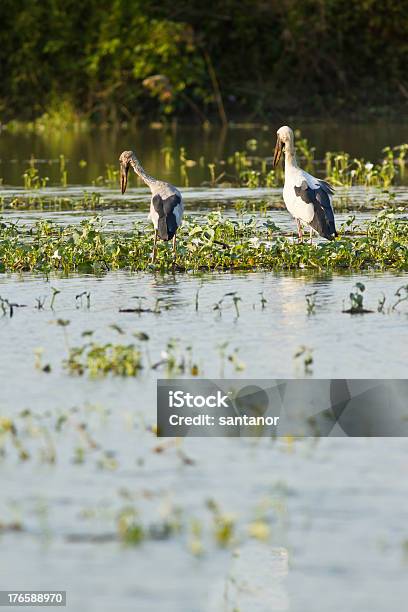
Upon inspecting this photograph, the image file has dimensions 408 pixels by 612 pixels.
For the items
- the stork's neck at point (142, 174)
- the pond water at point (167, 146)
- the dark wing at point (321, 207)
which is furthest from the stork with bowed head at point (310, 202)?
the pond water at point (167, 146)

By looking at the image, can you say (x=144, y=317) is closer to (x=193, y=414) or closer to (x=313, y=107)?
(x=193, y=414)

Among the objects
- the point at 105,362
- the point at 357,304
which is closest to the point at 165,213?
the point at 357,304

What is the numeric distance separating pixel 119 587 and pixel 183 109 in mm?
34196

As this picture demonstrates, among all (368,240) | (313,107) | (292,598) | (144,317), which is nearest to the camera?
(292,598)

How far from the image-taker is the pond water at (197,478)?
5973mm

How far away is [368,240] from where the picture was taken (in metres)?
13.4

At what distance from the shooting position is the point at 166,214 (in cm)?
1346

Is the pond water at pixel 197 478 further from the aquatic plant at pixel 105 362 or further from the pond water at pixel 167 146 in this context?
the pond water at pixel 167 146

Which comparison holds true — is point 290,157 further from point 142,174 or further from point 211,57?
point 211,57

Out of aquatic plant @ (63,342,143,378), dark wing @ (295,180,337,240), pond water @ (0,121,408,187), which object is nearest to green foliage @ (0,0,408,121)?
pond water @ (0,121,408,187)

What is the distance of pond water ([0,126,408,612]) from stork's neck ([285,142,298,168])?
3172mm

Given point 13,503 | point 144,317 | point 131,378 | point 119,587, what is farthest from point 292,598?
point 144,317

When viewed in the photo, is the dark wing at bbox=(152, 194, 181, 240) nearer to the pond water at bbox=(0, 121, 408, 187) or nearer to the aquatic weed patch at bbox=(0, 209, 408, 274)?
the aquatic weed patch at bbox=(0, 209, 408, 274)

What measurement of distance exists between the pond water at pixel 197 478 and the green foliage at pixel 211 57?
27.4m
